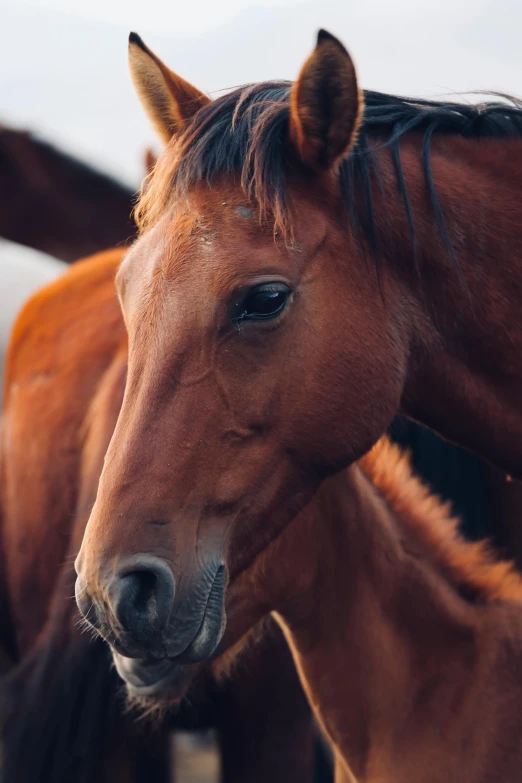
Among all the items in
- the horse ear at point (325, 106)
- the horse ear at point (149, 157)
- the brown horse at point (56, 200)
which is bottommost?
the brown horse at point (56, 200)

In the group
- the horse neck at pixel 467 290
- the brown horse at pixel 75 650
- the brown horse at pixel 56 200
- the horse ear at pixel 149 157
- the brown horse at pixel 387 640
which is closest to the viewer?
the horse neck at pixel 467 290

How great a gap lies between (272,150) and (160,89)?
42 centimetres

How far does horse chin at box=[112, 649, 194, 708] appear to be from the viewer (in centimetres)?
215

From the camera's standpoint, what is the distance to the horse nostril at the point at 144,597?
62.9 inches

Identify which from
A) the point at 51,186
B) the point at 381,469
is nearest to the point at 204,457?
the point at 381,469

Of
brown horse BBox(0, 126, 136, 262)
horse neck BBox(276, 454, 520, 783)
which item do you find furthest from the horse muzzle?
brown horse BBox(0, 126, 136, 262)

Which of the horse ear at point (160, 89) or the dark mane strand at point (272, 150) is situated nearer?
the dark mane strand at point (272, 150)

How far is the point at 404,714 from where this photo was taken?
2.19 metres

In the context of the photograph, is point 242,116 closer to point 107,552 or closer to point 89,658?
point 107,552

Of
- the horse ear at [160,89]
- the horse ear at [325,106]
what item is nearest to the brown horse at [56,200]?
the horse ear at [160,89]

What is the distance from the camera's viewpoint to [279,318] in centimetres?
179

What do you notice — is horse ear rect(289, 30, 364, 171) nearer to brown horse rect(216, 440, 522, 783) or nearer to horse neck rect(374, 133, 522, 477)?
horse neck rect(374, 133, 522, 477)

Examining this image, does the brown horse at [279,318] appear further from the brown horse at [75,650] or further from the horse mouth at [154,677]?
the brown horse at [75,650]

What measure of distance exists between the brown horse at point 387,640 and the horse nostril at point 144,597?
0.52 meters
